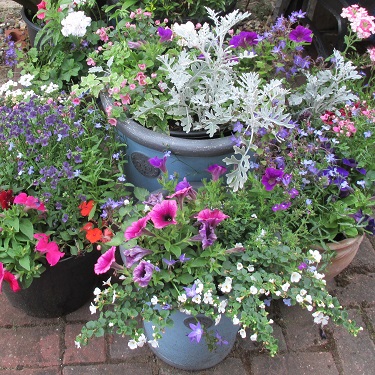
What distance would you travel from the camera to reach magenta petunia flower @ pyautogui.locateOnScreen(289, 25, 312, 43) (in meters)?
2.49

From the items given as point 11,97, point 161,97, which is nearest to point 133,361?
point 161,97

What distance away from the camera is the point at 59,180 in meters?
2.20

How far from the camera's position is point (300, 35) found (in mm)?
2512

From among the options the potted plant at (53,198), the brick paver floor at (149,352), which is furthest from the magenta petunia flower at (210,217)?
the brick paver floor at (149,352)

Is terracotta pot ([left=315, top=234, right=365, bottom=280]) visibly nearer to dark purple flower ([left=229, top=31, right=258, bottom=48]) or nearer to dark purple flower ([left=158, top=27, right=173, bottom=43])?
dark purple flower ([left=229, top=31, right=258, bottom=48])

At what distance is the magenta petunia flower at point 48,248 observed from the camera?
6.96 ft

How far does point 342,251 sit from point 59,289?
1.32 metres

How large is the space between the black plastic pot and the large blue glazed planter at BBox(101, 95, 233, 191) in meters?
0.47

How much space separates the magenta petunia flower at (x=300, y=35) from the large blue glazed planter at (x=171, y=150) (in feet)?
2.04

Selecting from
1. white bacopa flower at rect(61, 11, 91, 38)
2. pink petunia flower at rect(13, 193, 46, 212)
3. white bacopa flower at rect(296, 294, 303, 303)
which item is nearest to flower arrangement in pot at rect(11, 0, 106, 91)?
white bacopa flower at rect(61, 11, 91, 38)

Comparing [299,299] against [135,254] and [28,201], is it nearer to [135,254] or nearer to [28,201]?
[135,254]

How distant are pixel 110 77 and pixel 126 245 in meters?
0.90

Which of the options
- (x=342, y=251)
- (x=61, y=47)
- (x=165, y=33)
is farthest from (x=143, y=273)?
(x=61, y=47)

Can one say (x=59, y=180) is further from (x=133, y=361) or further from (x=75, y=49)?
(x=75, y=49)
